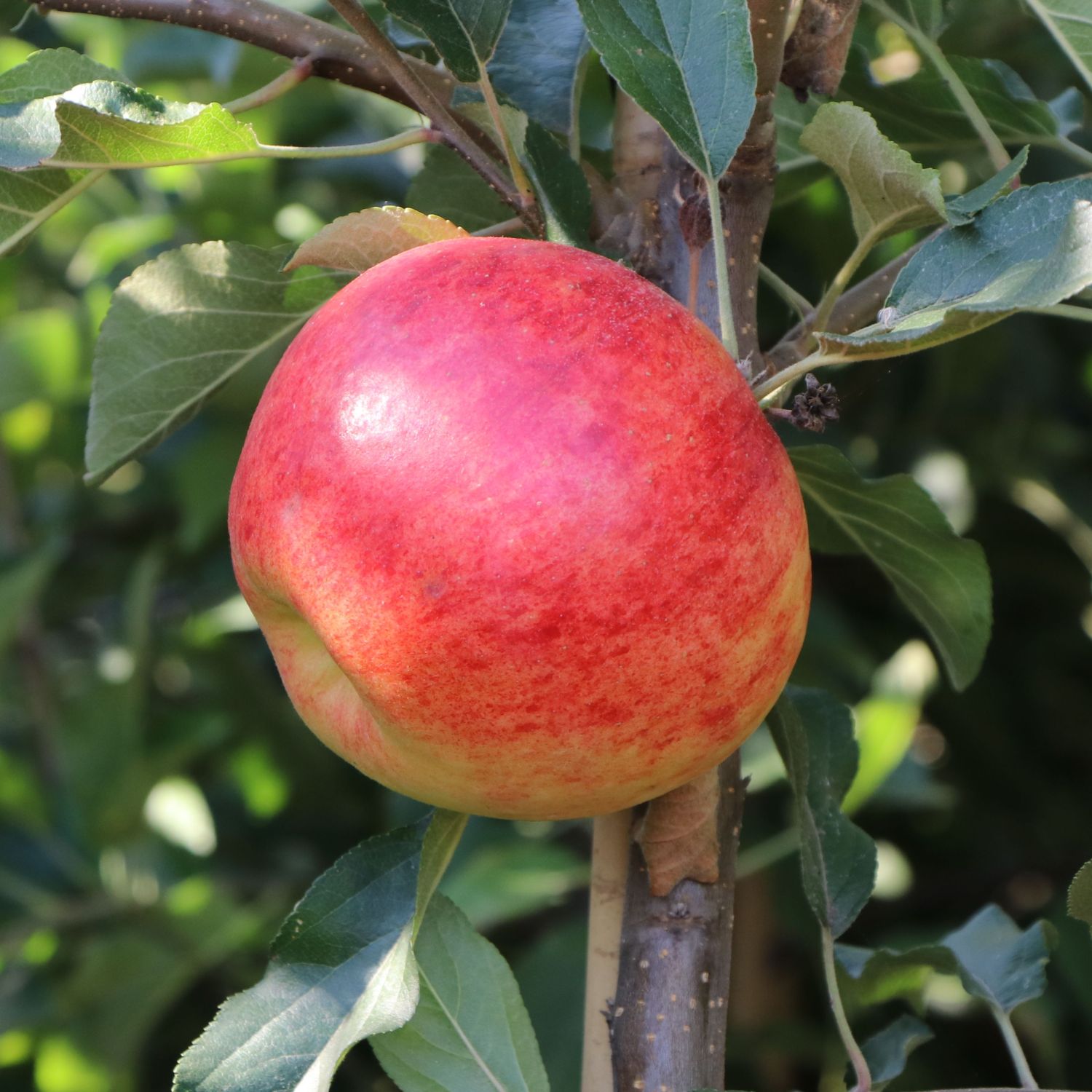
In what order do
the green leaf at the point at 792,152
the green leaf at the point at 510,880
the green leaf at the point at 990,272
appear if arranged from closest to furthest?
the green leaf at the point at 990,272, the green leaf at the point at 792,152, the green leaf at the point at 510,880

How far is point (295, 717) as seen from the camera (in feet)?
5.76

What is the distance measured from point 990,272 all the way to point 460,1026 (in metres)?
0.53

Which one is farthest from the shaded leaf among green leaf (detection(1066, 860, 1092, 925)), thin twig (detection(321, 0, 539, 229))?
green leaf (detection(1066, 860, 1092, 925))

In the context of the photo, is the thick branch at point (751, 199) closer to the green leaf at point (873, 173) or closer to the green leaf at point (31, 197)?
the green leaf at point (873, 173)

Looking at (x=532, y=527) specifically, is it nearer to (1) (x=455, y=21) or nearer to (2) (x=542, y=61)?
(1) (x=455, y=21)

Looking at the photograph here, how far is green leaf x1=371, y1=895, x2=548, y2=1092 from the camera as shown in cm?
76

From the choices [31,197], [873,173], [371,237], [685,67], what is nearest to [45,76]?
[31,197]

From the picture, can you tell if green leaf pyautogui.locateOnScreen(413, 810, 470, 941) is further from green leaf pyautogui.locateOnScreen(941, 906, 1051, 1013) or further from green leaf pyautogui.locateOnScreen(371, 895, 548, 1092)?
green leaf pyautogui.locateOnScreen(941, 906, 1051, 1013)

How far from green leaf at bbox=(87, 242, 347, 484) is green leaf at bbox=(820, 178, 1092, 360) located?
375 mm

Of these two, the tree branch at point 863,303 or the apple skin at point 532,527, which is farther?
the tree branch at point 863,303

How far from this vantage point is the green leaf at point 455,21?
0.71 metres

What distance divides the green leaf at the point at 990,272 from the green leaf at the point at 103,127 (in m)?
0.35

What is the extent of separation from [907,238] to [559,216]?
1.62 feet

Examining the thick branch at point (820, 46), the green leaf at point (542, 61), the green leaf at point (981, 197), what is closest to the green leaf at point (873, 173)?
the green leaf at point (981, 197)
